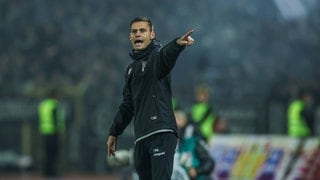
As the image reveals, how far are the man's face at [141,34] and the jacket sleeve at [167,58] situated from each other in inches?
6.4

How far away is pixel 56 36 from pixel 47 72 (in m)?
1.02

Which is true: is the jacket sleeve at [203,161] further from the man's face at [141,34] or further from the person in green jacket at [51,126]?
the person in green jacket at [51,126]

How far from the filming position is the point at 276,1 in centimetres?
2630

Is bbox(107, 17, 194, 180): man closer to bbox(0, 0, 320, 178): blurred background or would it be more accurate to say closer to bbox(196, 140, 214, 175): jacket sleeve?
bbox(196, 140, 214, 175): jacket sleeve

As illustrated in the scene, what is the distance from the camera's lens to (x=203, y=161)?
11.8m

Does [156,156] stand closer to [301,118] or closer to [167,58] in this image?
[167,58]

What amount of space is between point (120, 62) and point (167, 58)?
1772 centimetres

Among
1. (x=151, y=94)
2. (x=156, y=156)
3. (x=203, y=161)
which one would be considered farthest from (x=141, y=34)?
(x=203, y=161)

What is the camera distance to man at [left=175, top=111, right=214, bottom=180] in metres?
11.6

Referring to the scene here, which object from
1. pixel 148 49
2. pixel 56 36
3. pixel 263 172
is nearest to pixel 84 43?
pixel 56 36

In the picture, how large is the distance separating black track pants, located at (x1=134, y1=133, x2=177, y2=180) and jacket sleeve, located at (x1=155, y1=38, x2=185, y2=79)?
1.71 ft

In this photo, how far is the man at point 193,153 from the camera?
458 inches

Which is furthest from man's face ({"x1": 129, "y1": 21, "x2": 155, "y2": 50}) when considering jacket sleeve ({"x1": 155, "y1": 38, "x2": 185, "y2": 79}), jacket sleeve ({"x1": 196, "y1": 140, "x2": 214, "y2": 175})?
jacket sleeve ({"x1": 196, "y1": 140, "x2": 214, "y2": 175})

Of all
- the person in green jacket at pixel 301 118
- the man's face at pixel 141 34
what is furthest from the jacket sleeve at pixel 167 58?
the person in green jacket at pixel 301 118
